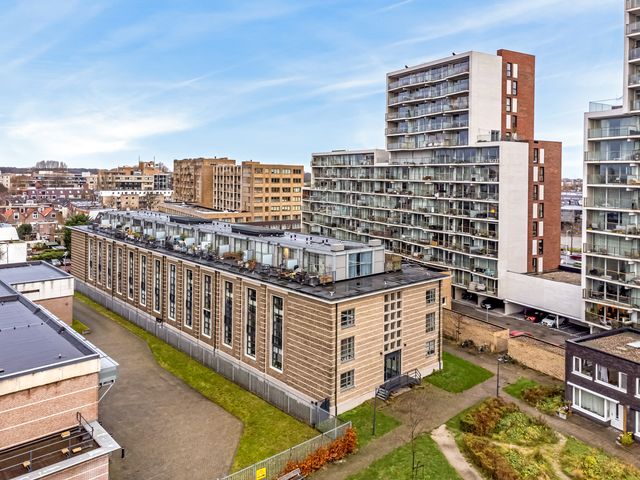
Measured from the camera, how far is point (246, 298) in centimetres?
3838

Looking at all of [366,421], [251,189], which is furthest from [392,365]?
[251,189]

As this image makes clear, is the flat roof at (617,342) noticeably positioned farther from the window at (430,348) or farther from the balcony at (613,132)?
the balcony at (613,132)

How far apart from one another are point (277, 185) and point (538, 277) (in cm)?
8172

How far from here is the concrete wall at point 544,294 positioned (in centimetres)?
4969

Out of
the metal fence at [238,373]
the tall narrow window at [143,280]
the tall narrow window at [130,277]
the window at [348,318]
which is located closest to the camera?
the metal fence at [238,373]

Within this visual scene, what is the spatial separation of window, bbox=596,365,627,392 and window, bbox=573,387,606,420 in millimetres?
1280

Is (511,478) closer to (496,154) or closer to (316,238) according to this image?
(316,238)

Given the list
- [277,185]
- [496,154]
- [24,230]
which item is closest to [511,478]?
[496,154]

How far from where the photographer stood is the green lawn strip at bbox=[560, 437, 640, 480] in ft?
85.9

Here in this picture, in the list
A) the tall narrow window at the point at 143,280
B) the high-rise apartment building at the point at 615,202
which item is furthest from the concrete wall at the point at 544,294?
the tall narrow window at the point at 143,280

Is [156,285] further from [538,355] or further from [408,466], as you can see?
[538,355]

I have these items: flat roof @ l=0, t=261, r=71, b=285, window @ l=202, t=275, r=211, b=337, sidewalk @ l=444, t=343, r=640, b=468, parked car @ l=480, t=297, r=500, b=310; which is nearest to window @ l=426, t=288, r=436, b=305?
sidewalk @ l=444, t=343, r=640, b=468

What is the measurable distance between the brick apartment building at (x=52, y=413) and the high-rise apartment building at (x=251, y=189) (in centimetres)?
9078

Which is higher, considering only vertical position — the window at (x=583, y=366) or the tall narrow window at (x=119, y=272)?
the tall narrow window at (x=119, y=272)
